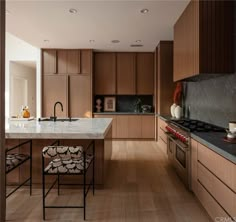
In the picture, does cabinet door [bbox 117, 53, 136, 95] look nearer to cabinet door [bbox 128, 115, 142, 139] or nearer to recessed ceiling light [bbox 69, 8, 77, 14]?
cabinet door [bbox 128, 115, 142, 139]

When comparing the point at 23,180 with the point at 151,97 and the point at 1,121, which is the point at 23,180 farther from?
the point at 151,97

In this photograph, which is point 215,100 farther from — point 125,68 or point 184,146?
point 125,68

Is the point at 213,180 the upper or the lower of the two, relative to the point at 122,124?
lower

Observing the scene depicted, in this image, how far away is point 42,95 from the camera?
6.71m

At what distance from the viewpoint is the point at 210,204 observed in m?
2.26

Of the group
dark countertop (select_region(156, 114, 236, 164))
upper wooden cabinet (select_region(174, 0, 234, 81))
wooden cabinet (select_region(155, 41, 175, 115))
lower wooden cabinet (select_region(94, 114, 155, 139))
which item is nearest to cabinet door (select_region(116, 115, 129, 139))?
lower wooden cabinet (select_region(94, 114, 155, 139))

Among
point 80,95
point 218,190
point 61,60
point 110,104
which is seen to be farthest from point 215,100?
point 61,60

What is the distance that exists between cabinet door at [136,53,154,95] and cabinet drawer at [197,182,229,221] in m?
4.71

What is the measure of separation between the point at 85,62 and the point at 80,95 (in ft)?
3.05

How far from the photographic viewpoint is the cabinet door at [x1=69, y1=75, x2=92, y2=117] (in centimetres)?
673

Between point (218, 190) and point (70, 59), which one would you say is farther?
point (70, 59)

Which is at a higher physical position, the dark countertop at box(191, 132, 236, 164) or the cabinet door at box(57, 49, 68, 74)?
the cabinet door at box(57, 49, 68, 74)

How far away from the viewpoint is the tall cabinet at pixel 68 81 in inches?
264

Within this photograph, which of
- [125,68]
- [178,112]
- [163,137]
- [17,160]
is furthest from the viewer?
[125,68]
